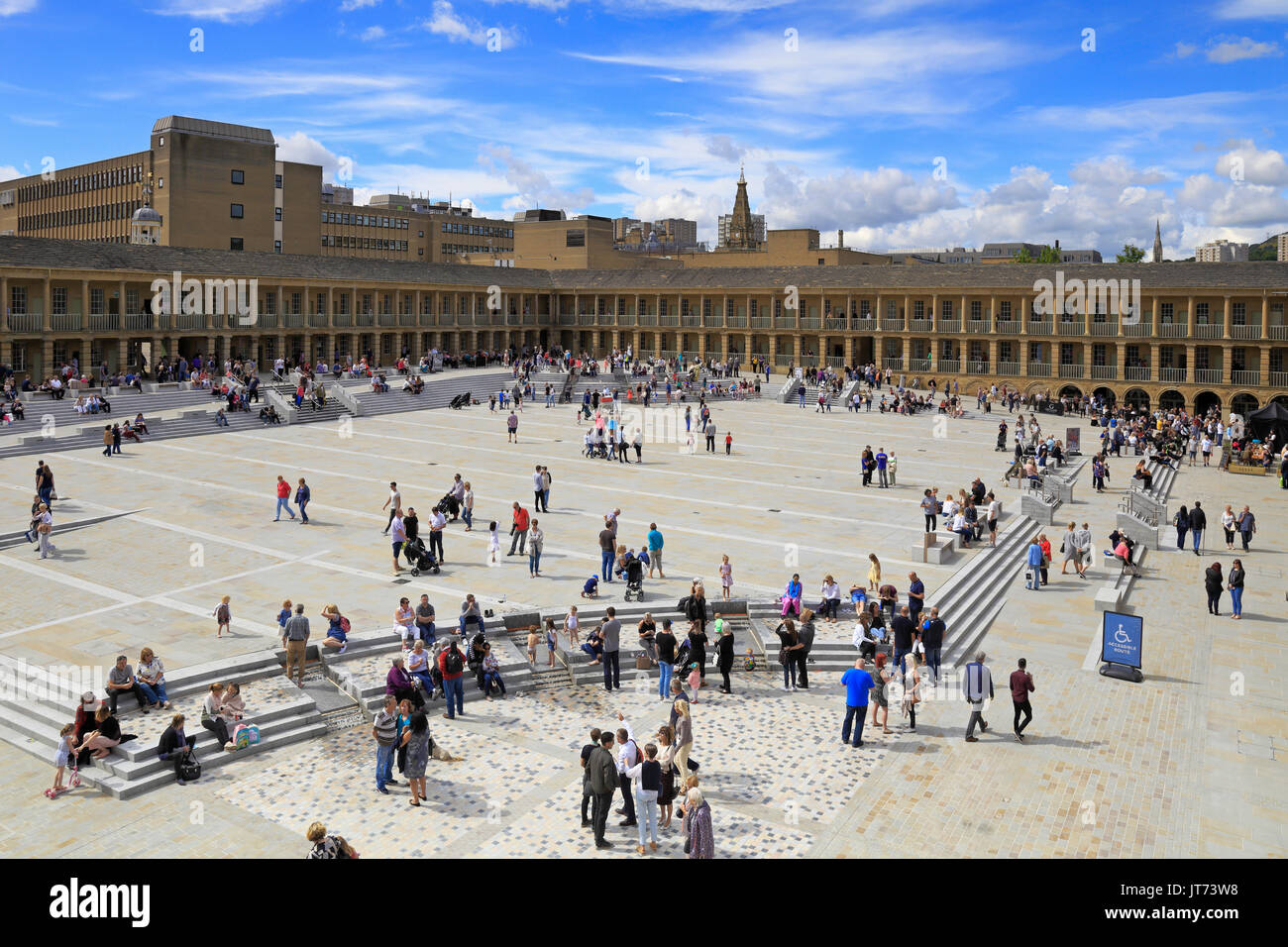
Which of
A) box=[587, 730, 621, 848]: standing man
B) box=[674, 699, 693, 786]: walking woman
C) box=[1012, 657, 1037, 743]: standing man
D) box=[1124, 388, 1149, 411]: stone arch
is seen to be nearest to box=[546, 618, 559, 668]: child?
box=[674, 699, 693, 786]: walking woman

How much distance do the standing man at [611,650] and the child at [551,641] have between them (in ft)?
2.99

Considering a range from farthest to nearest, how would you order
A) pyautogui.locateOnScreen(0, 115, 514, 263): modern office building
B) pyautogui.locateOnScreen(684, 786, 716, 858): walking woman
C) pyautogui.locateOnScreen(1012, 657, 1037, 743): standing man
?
pyautogui.locateOnScreen(0, 115, 514, 263): modern office building → pyautogui.locateOnScreen(1012, 657, 1037, 743): standing man → pyautogui.locateOnScreen(684, 786, 716, 858): walking woman

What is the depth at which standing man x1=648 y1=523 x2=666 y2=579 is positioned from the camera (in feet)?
71.7

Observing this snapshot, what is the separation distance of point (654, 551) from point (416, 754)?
10.4 meters

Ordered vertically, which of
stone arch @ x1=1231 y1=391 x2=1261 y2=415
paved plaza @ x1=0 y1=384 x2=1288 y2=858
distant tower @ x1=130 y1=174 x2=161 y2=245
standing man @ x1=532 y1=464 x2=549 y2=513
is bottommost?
paved plaza @ x1=0 y1=384 x2=1288 y2=858

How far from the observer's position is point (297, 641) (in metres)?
15.9

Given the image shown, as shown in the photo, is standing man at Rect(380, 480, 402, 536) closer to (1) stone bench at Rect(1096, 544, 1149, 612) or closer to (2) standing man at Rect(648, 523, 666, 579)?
(2) standing man at Rect(648, 523, 666, 579)

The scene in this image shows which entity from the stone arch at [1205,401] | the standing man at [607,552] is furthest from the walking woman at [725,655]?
the stone arch at [1205,401]

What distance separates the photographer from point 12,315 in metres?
47.4

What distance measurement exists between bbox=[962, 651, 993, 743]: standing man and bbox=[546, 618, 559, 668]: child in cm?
645

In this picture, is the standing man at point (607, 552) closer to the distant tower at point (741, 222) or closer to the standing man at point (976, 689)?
the standing man at point (976, 689)

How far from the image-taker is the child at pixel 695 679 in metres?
15.6
